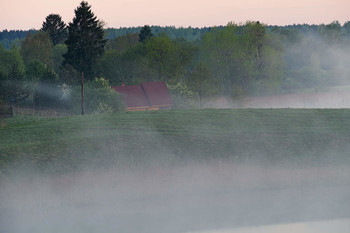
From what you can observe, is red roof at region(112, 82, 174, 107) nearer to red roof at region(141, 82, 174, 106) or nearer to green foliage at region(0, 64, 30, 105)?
red roof at region(141, 82, 174, 106)

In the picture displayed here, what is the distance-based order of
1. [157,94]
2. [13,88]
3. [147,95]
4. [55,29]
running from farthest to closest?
[55,29], [157,94], [147,95], [13,88]

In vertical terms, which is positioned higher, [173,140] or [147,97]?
[147,97]

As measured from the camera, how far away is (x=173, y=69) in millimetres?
107375

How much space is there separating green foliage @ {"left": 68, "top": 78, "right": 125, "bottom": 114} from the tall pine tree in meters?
19.6

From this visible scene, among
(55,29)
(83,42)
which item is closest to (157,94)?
(83,42)

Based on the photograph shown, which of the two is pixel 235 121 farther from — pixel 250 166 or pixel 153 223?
pixel 153 223

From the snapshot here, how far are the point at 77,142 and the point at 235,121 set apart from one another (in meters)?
15.0

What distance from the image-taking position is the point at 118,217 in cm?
3191

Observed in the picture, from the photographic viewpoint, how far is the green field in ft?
128

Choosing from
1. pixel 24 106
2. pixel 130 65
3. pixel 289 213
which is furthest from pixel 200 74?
pixel 289 213

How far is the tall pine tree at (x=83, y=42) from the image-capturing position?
9256 centimetres

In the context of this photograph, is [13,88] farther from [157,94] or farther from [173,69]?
[173,69]

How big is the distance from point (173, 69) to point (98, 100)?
38.3 m

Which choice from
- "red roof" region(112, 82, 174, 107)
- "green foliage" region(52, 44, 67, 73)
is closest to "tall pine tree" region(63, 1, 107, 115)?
"red roof" region(112, 82, 174, 107)
